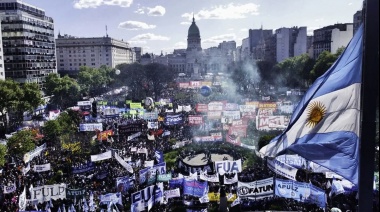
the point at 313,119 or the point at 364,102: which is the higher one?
the point at 364,102

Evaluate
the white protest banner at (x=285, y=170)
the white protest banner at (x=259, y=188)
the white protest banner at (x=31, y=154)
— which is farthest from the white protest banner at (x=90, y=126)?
the white protest banner at (x=259, y=188)

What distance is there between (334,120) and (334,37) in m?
98.5

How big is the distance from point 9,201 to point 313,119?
18948mm

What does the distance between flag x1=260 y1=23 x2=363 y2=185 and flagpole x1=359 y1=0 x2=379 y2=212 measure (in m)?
1.01

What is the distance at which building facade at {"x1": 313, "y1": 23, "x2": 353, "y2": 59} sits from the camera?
96000 millimetres

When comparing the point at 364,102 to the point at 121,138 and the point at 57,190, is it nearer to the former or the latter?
the point at 57,190

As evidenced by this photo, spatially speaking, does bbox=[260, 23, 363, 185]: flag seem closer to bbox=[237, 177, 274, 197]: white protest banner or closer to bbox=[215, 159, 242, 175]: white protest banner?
bbox=[237, 177, 274, 197]: white protest banner

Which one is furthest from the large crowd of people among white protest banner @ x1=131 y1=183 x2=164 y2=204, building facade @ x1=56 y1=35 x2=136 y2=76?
building facade @ x1=56 y1=35 x2=136 y2=76

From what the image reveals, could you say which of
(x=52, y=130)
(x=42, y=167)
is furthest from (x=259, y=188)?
(x=52, y=130)

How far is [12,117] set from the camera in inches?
2453

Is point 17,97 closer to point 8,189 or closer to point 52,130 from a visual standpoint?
point 52,130

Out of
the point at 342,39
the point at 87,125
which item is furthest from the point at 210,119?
the point at 342,39

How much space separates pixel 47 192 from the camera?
1825 centimetres

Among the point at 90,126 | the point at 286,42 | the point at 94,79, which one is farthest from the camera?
the point at 286,42
